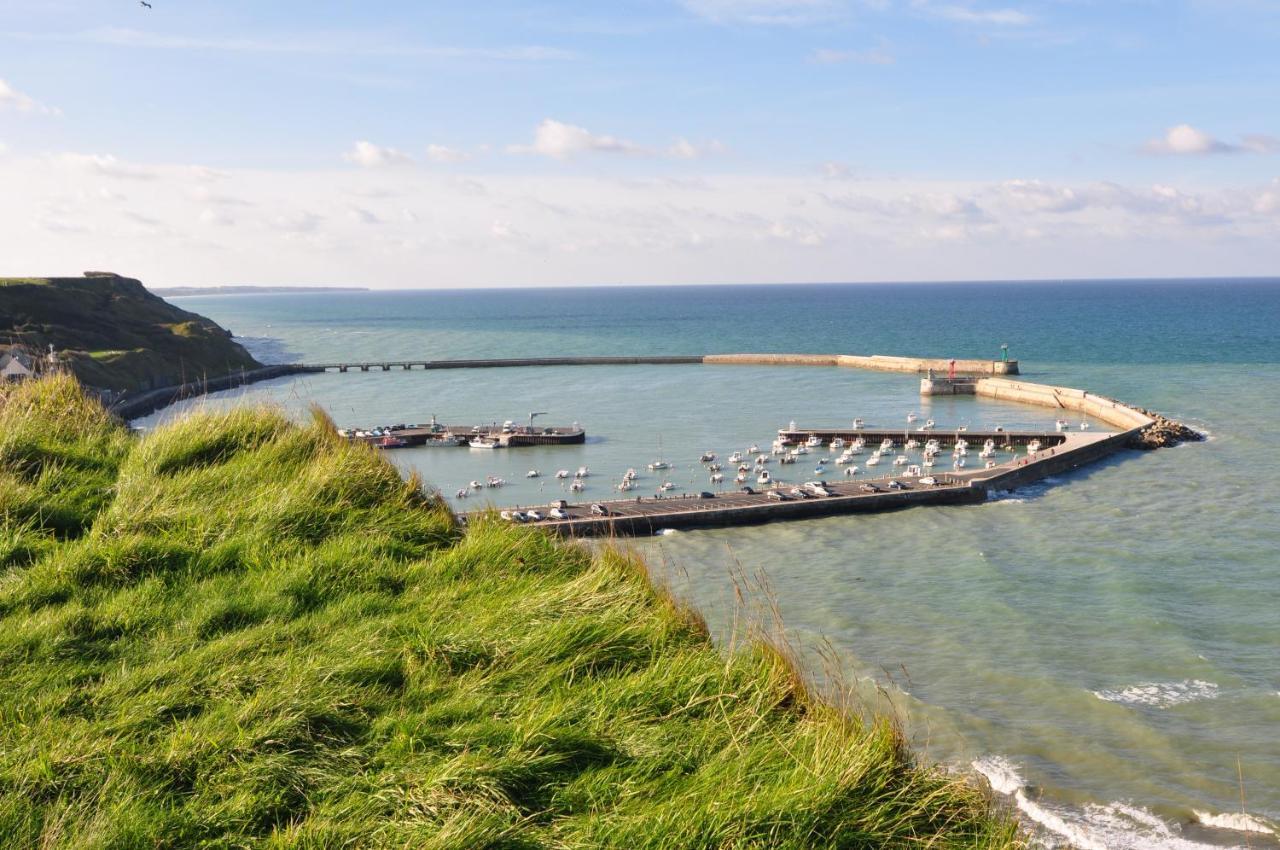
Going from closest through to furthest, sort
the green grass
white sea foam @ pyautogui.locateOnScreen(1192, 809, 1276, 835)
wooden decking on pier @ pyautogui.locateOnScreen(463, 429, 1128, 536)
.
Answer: the green grass → white sea foam @ pyautogui.locateOnScreen(1192, 809, 1276, 835) → wooden decking on pier @ pyautogui.locateOnScreen(463, 429, 1128, 536)

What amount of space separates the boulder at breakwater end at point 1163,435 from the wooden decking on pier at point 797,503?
8.06 m

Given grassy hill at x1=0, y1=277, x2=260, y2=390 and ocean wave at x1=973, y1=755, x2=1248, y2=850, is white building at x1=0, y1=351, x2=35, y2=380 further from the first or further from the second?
grassy hill at x1=0, y1=277, x2=260, y2=390

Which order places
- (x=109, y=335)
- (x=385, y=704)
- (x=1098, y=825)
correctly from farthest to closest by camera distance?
(x=109, y=335)
(x=1098, y=825)
(x=385, y=704)

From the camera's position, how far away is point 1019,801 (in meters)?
15.5

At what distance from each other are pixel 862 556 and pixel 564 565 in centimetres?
2551

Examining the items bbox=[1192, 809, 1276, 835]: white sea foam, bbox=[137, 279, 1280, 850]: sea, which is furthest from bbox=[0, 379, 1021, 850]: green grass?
bbox=[1192, 809, 1276, 835]: white sea foam

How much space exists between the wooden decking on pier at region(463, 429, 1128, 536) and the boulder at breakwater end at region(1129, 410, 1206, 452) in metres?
8.06

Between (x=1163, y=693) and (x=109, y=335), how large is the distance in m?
93.7

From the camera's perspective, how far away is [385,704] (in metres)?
5.45

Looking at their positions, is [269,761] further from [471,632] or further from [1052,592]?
[1052,592]

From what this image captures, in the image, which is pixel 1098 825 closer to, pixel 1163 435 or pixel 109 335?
pixel 1163 435

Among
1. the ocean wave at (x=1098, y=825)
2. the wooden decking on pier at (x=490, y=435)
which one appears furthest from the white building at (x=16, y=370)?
the wooden decking on pier at (x=490, y=435)

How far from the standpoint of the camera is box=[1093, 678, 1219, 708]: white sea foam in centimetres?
1939

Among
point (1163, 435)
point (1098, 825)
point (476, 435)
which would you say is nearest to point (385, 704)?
point (1098, 825)
